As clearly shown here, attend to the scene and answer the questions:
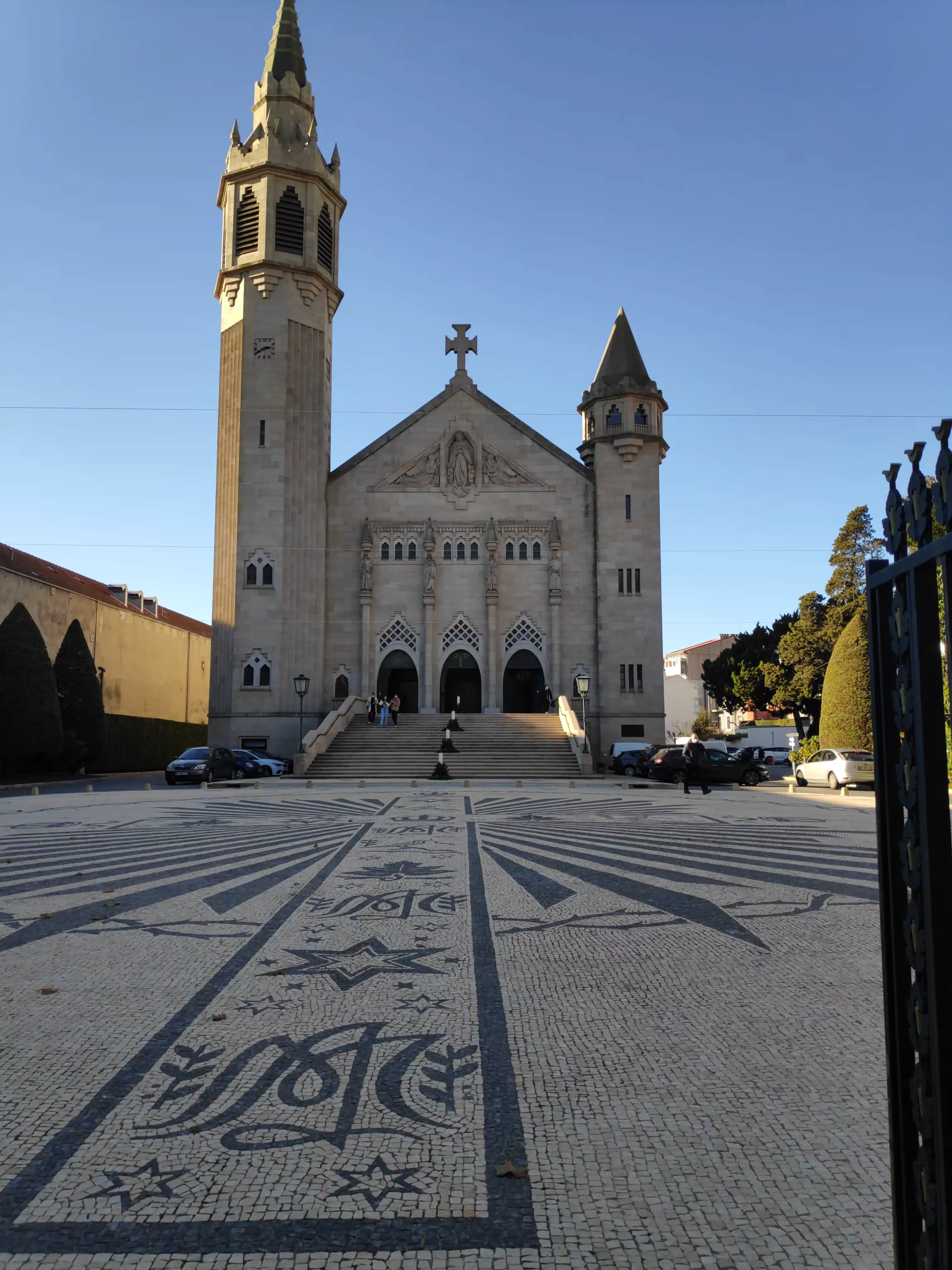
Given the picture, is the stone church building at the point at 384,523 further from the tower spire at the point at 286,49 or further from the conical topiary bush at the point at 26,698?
the conical topiary bush at the point at 26,698

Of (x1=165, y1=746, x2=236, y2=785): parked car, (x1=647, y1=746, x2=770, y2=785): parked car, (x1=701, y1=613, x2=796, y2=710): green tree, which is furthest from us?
(x1=701, y1=613, x2=796, y2=710): green tree

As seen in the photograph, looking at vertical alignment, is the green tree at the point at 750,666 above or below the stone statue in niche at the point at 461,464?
below

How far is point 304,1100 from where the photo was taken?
13.2 ft

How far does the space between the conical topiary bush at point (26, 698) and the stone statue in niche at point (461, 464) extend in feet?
62.0

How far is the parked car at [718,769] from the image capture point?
101 feet

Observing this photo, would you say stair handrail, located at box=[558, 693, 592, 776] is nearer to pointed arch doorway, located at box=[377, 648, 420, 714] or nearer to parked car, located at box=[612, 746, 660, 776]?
parked car, located at box=[612, 746, 660, 776]

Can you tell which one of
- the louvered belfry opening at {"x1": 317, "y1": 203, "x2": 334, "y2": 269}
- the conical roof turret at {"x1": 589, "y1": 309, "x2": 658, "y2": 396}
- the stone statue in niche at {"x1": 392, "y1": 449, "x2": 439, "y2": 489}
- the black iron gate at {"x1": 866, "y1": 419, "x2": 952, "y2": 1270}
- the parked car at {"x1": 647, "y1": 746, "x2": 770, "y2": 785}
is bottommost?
the parked car at {"x1": 647, "y1": 746, "x2": 770, "y2": 785}

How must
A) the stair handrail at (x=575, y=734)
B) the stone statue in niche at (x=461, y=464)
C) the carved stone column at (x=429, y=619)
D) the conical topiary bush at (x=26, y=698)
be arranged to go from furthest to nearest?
the stone statue in niche at (x=461, y=464) → the carved stone column at (x=429, y=619) → the stair handrail at (x=575, y=734) → the conical topiary bush at (x=26, y=698)

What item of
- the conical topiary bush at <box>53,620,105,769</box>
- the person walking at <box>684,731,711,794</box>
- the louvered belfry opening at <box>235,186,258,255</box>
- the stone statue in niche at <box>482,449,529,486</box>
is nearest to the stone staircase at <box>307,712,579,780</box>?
the person walking at <box>684,731,711,794</box>

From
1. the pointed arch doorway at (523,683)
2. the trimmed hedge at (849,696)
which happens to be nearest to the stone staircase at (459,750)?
the pointed arch doorway at (523,683)

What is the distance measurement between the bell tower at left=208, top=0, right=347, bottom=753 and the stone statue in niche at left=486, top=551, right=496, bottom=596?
7357 millimetres

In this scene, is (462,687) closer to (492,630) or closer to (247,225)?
(492,630)

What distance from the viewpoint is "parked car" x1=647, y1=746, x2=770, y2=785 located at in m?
30.7

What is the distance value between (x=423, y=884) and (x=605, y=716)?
107 ft
